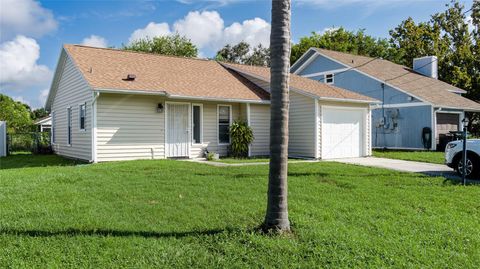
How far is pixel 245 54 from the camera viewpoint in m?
47.3

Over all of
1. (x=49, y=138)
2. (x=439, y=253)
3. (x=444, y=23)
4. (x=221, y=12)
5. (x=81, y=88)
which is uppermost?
(x=444, y=23)

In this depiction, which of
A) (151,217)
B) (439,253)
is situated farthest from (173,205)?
(439,253)

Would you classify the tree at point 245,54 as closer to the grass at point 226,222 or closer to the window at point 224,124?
the window at point 224,124

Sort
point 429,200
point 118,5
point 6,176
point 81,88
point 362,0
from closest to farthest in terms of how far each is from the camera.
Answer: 1. point 429,200
2. point 6,176
3. point 118,5
4. point 362,0
5. point 81,88

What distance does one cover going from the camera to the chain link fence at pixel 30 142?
19.7 metres

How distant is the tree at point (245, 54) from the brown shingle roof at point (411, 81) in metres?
20.7

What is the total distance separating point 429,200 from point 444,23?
34.4 m

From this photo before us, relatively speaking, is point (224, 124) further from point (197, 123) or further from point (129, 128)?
point (129, 128)

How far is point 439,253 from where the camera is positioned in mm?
4719

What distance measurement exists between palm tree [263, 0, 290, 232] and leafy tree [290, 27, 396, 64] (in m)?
36.2

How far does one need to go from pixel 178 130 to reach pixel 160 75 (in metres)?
2.55

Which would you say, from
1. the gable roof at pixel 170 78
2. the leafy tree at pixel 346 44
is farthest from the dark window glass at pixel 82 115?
the leafy tree at pixel 346 44

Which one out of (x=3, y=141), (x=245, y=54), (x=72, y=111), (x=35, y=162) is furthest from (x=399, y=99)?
(x=245, y=54)

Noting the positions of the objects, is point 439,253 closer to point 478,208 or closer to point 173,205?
point 478,208
